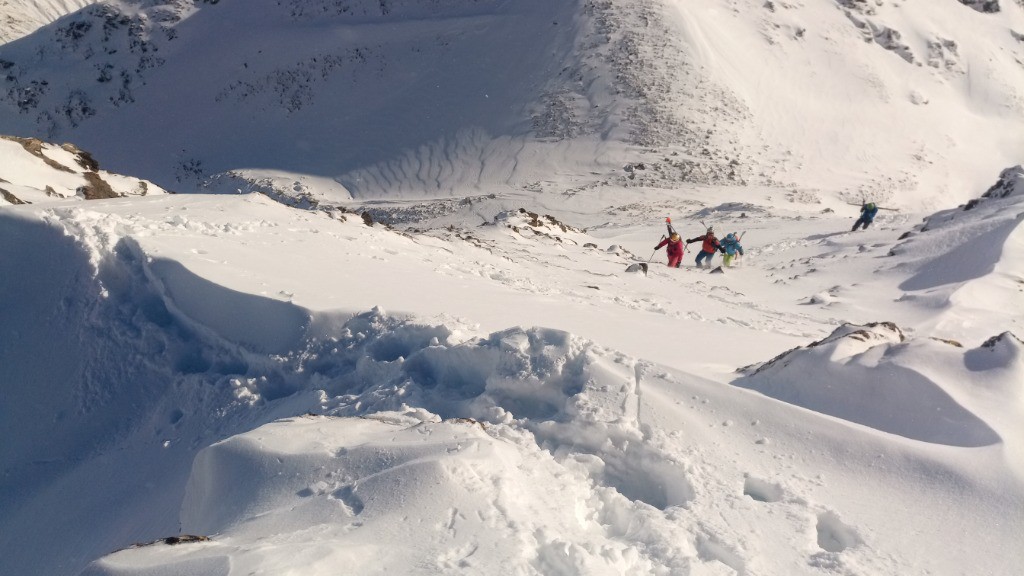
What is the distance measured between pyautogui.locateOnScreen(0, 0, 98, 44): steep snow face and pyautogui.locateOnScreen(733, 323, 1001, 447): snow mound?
56145mm

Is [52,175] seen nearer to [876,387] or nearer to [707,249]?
[876,387]

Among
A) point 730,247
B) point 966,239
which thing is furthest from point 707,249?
point 966,239

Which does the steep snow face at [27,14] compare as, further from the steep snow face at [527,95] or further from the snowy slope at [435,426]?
the snowy slope at [435,426]

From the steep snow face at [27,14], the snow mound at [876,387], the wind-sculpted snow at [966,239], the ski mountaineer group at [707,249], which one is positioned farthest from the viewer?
the steep snow face at [27,14]

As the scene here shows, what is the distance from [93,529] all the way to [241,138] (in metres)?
30.7

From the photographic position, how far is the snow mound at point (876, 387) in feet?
15.2

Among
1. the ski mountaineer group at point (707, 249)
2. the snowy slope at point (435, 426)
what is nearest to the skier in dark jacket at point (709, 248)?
the ski mountaineer group at point (707, 249)

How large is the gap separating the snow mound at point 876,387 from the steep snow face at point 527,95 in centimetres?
2283

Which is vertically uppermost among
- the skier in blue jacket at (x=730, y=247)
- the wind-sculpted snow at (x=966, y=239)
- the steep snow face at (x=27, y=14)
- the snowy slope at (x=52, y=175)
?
the snowy slope at (x=52, y=175)

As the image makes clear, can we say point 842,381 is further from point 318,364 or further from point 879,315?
point 879,315

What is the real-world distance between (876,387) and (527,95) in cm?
2853

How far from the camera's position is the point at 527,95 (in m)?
32.3

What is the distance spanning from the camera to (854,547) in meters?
3.80

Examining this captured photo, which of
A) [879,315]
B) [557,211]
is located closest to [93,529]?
[879,315]
